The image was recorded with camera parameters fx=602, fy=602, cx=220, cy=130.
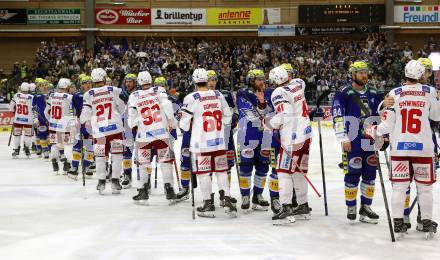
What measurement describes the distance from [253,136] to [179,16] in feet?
77.7

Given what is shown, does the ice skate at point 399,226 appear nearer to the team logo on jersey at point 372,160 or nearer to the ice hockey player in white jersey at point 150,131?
the team logo on jersey at point 372,160

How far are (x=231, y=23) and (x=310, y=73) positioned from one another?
619cm

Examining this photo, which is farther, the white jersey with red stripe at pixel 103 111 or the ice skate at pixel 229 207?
the white jersey with red stripe at pixel 103 111

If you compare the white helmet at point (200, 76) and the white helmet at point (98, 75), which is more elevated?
the white helmet at point (98, 75)

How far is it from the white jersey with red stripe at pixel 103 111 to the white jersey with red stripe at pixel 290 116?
3.25m

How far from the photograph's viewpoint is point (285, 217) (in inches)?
293

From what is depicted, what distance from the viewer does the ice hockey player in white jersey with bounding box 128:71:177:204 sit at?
29.3 feet

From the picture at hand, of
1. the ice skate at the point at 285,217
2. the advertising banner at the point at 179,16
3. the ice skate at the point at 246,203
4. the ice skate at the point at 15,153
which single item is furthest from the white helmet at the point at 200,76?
the advertising banner at the point at 179,16

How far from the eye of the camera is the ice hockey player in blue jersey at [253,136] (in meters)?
8.21

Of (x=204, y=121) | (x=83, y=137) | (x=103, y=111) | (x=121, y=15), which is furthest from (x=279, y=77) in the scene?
(x=121, y=15)

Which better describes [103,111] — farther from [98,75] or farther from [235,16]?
[235,16]

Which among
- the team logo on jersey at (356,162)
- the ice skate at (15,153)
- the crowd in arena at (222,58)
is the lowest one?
the ice skate at (15,153)

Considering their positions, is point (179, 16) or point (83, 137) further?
point (179, 16)

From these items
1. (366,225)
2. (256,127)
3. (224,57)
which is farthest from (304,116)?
(224,57)
